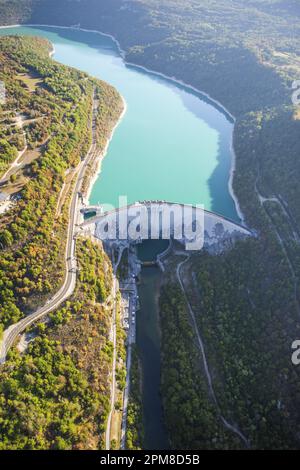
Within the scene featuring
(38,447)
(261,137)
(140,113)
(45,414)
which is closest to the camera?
(38,447)

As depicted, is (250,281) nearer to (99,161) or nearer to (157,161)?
(157,161)

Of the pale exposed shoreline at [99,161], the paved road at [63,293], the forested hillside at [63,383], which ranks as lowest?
the forested hillside at [63,383]

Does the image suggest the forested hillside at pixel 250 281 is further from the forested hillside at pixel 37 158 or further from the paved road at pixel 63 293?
the paved road at pixel 63 293

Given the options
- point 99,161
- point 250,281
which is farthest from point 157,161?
point 250,281

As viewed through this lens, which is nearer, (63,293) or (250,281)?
(63,293)

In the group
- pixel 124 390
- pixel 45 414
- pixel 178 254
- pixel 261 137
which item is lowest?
pixel 45 414

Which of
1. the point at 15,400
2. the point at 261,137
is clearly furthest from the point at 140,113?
the point at 15,400

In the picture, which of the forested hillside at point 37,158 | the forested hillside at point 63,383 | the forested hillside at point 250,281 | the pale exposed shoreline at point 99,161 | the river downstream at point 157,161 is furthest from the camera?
the pale exposed shoreline at point 99,161

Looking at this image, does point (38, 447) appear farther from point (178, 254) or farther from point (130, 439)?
point (178, 254)

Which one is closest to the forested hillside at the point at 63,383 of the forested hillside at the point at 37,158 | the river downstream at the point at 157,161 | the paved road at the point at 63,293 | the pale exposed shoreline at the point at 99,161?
the paved road at the point at 63,293
